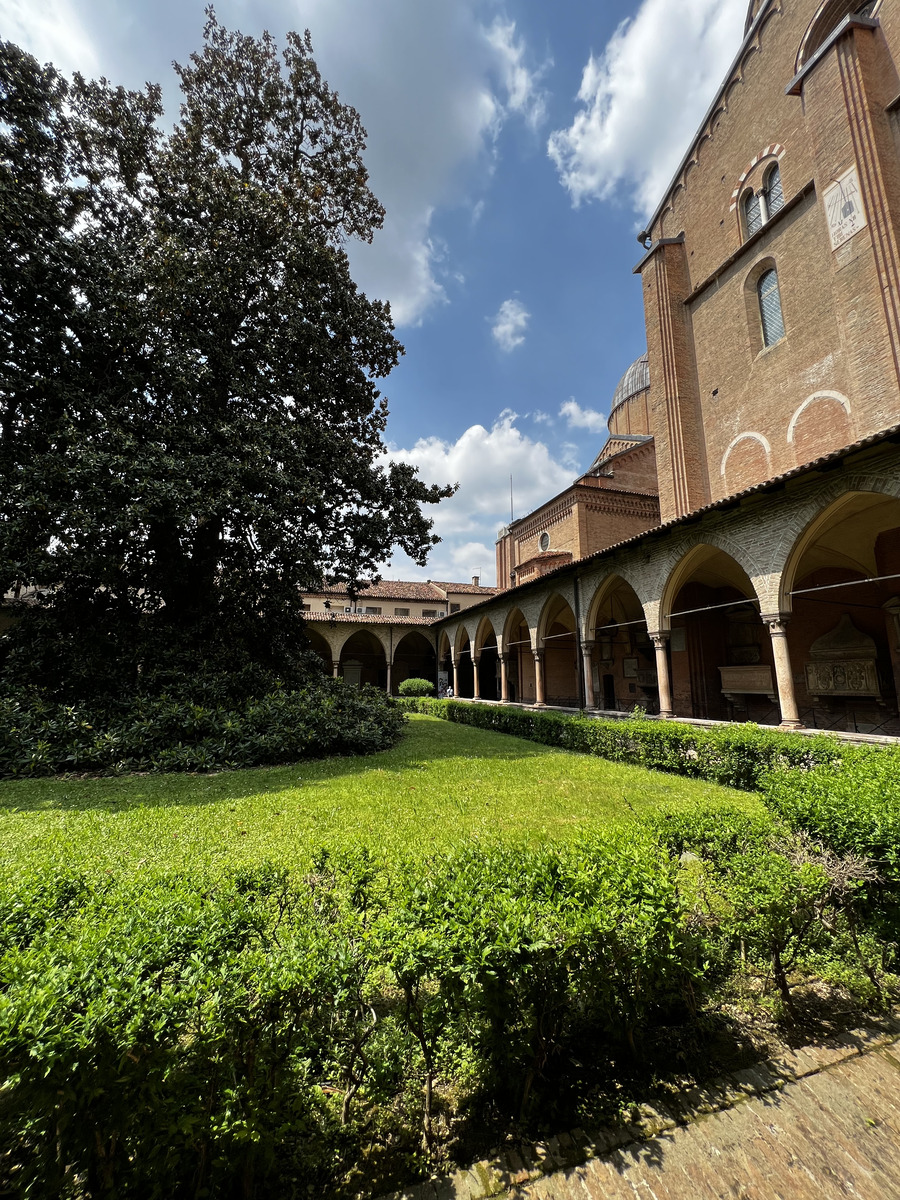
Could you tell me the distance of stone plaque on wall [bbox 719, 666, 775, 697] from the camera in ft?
46.5

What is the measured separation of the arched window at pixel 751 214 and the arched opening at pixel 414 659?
25.9 metres

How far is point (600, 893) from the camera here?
233 cm

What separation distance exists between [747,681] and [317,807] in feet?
44.3

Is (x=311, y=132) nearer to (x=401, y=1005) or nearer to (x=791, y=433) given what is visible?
(x=791, y=433)

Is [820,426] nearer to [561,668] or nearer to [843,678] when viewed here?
[843,678]

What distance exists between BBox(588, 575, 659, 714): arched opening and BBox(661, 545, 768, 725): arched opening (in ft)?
6.51

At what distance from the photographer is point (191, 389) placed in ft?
38.4

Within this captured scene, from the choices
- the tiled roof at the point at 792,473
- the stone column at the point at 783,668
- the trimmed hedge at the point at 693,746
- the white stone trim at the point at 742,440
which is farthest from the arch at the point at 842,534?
the trimmed hedge at the point at 693,746

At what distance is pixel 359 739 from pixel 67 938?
30.6 ft

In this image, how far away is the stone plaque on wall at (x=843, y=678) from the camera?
487 inches

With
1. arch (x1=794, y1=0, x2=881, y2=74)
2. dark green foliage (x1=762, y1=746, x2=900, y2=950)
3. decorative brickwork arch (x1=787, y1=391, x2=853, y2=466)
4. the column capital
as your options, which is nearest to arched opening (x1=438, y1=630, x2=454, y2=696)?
decorative brickwork arch (x1=787, y1=391, x2=853, y2=466)

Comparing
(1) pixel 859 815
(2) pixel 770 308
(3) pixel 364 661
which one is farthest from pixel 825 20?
(3) pixel 364 661

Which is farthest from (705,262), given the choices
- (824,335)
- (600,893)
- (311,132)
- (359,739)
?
(600,893)

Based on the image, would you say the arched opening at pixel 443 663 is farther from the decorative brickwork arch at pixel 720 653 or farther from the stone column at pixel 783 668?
the stone column at pixel 783 668
